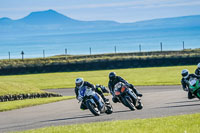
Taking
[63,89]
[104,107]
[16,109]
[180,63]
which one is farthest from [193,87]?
[180,63]

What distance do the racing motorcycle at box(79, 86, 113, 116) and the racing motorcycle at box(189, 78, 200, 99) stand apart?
3758 millimetres

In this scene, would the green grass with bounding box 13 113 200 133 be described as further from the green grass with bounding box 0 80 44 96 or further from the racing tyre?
the green grass with bounding box 0 80 44 96

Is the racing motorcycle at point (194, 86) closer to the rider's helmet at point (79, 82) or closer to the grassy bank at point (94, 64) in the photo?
the rider's helmet at point (79, 82)

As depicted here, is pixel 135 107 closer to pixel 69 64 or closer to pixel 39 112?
pixel 39 112

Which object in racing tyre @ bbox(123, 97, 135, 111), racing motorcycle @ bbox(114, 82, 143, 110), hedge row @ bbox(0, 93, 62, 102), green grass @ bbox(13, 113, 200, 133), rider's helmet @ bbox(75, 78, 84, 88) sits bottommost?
hedge row @ bbox(0, 93, 62, 102)

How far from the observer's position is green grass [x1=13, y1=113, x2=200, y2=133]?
44.0ft

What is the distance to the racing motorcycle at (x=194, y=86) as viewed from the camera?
20344 mm

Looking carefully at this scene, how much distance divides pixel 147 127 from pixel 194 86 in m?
6.86

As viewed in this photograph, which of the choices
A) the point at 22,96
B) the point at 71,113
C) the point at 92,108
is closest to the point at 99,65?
the point at 22,96

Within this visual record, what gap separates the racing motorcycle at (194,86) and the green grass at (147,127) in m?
4.45

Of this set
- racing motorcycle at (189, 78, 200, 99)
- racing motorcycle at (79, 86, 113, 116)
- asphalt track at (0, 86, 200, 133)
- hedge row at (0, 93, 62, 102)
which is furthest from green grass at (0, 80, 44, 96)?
racing motorcycle at (189, 78, 200, 99)

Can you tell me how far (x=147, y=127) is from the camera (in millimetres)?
14086

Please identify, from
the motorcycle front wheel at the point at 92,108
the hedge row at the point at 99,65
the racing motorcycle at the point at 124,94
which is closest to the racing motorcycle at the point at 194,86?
the racing motorcycle at the point at 124,94

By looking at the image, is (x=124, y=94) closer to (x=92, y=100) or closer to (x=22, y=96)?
(x=92, y=100)
